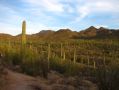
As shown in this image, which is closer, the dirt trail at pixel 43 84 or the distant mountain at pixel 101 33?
the dirt trail at pixel 43 84

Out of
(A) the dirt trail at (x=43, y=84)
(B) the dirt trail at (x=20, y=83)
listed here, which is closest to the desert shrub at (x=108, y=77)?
(A) the dirt trail at (x=43, y=84)

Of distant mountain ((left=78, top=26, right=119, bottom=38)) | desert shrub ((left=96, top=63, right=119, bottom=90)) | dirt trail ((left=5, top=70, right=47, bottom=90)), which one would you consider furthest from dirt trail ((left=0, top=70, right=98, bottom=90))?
distant mountain ((left=78, top=26, right=119, bottom=38))

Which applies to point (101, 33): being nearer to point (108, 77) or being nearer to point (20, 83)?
point (20, 83)

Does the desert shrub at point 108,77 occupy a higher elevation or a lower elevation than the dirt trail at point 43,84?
higher

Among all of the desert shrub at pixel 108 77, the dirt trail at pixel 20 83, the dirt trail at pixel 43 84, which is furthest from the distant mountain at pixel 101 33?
the desert shrub at pixel 108 77

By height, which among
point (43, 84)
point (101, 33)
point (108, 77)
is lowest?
point (43, 84)

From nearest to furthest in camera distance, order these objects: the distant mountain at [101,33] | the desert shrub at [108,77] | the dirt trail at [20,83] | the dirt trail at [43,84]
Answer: the desert shrub at [108,77], the dirt trail at [20,83], the dirt trail at [43,84], the distant mountain at [101,33]

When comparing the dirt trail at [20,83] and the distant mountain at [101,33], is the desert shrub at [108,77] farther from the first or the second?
the distant mountain at [101,33]

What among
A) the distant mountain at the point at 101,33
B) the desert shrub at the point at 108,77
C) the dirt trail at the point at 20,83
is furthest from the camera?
the distant mountain at the point at 101,33

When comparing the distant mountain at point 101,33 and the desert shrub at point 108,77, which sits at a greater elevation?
the distant mountain at point 101,33

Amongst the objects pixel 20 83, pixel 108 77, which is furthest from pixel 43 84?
pixel 108 77

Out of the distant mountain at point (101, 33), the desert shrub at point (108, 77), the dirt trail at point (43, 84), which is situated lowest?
the dirt trail at point (43, 84)

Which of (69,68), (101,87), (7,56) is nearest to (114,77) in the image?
(101,87)

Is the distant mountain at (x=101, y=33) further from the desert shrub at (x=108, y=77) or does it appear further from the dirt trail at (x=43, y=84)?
the desert shrub at (x=108, y=77)
